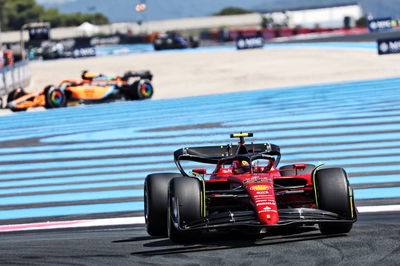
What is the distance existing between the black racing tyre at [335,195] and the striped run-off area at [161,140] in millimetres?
Answer: 2535

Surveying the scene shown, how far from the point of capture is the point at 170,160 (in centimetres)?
1639

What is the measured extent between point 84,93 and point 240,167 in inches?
729

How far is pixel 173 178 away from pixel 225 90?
21055mm

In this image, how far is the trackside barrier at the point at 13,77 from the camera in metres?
32.4

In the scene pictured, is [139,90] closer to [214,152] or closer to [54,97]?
[54,97]

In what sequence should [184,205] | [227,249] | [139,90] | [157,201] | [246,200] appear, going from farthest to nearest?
[139,90] → [157,201] → [246,200] → [184,205] → [227,249]

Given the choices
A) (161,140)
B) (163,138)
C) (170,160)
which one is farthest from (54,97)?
(170,160)

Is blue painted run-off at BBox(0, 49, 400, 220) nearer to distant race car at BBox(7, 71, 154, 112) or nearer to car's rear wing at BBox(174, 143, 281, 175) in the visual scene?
distant race car at BBox(7, 71, 154, 112)

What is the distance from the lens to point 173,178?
8703 mm

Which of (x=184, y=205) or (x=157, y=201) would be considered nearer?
(x=184, y=205)

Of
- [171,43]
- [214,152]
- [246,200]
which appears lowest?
[246,200]

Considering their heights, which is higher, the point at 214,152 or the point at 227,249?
the point at 214,152

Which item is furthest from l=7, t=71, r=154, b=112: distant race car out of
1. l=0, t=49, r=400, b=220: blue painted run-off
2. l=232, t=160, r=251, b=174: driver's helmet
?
l=232, t=160, r=251, b=174: driver's helmet

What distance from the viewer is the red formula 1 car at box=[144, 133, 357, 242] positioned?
8.32m
